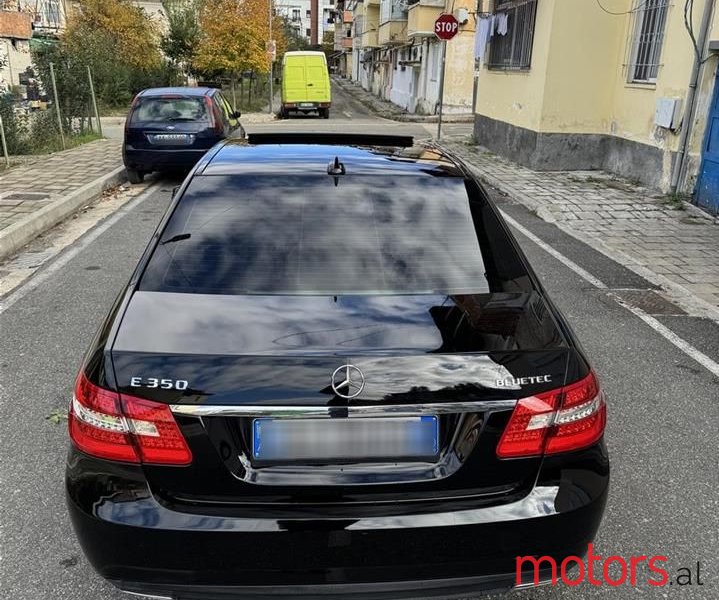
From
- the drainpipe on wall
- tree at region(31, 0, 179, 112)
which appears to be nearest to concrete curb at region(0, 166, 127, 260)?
the drainpipe on wall

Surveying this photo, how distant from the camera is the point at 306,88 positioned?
29688 millimetres

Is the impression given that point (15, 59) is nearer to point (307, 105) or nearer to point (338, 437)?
point (307, 105)

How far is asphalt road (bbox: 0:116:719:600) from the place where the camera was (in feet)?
8.98

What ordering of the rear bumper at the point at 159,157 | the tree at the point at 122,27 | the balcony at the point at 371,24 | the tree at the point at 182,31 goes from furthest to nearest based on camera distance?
the balcony at the point at 371,24 → the tree at the point at 182,31 → the tree at the point at 122,27 → the rear bumper at the point at 159,157

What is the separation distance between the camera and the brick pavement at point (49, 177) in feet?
29.5

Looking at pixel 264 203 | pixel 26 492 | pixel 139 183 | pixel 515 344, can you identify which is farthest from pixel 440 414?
pixel 139 183

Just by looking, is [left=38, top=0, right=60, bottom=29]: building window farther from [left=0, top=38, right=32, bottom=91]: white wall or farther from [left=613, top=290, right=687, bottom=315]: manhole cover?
[left=613, top=290, right=687, bottom=315]: manhole cover

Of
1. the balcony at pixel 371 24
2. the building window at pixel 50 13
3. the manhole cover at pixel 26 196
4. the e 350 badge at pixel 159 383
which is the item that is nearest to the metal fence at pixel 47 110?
the manhole cover at pixel 26 196

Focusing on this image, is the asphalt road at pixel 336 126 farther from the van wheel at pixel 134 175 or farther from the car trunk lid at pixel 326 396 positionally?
the car trunk lid at pixel 326 396

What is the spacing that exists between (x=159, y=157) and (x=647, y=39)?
8.87 meters

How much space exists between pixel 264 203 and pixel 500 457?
1451 mm

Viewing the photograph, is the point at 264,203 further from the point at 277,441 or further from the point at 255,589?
the point at 255,589

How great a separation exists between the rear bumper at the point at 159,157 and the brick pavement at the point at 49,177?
2.27ft

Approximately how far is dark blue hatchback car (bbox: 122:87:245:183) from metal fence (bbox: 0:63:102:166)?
239 centimetres
